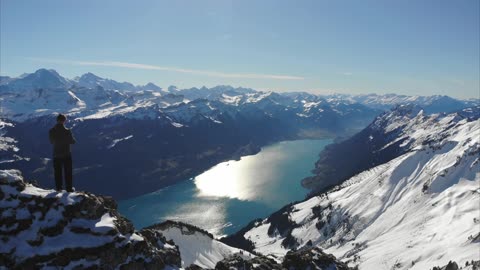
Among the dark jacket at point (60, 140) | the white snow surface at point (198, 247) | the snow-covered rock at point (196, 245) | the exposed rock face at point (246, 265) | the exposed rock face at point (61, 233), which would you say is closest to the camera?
the exposed rock face at point (61, 233)

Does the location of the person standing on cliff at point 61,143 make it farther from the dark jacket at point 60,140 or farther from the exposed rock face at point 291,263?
the exposed rock face at point 291,263

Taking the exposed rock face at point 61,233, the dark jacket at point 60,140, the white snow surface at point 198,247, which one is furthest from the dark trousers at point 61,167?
the white snow surface at point 198,247

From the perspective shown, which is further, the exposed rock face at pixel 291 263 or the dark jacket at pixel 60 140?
the exposed rock face at pixel 291 263

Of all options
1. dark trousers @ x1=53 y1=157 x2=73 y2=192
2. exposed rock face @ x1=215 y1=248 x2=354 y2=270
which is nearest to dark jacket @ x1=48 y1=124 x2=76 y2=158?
dark trousers @ x1=53 y1=157 x2=73 y2=192

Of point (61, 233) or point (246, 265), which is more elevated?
point (61, 233)

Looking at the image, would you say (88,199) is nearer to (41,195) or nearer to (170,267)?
(41,195)

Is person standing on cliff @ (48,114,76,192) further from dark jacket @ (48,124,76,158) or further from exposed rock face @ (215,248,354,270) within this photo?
exposed rock face @ (215,248,354,270)

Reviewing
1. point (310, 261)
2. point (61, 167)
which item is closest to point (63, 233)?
point (61, 167)

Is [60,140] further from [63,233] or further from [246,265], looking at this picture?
[246,265]
